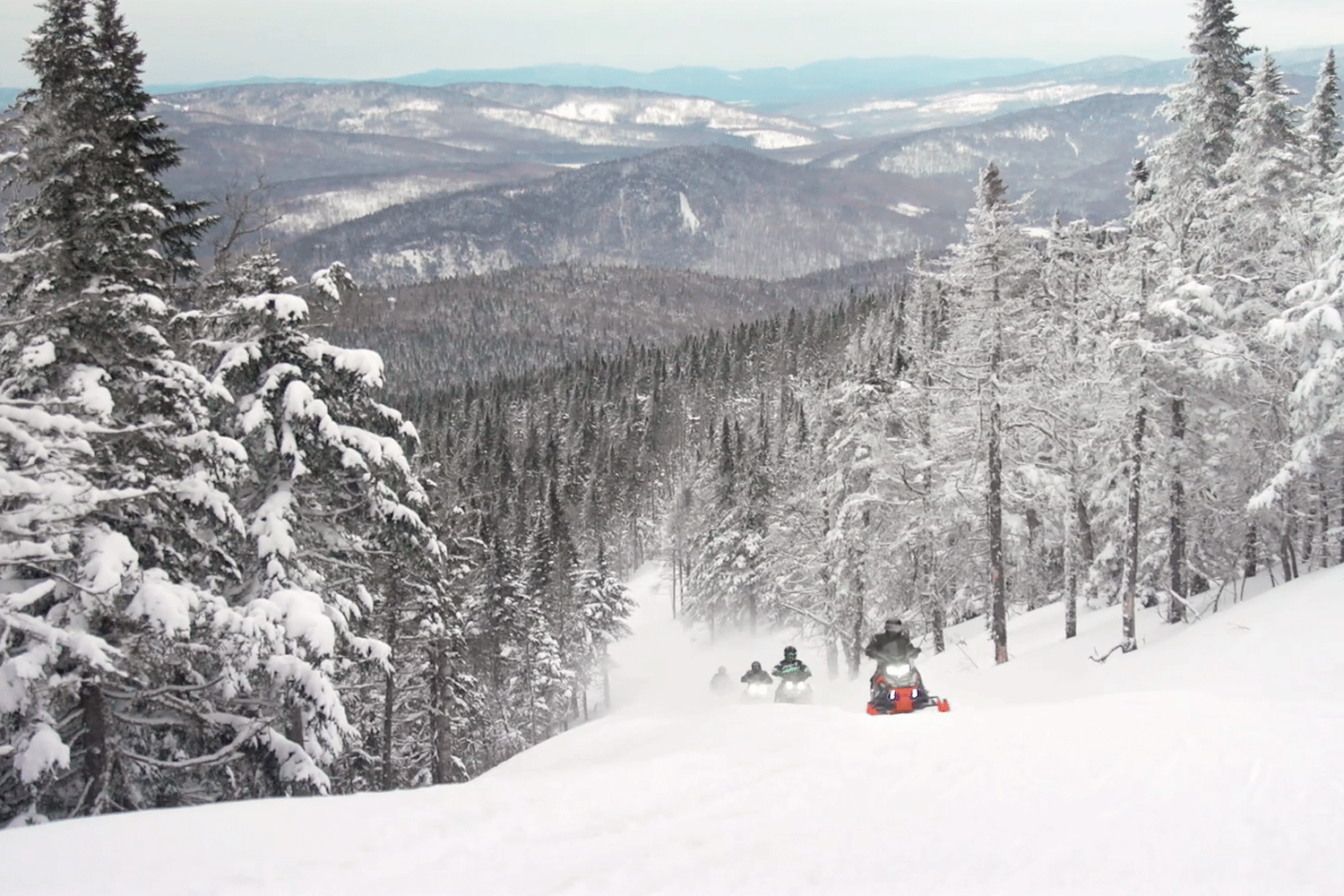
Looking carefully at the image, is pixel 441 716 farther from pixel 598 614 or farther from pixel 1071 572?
pixel 598 614

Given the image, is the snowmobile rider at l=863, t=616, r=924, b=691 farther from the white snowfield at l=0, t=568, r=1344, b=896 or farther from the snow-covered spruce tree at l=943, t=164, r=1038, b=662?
the snow-covered spruce tree at l=943, t=164, r=1038, b=662

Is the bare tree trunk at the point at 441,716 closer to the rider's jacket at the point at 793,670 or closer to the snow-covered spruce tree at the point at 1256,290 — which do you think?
the rider's jacket at the point at 793,670

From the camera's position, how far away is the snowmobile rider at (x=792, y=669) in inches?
Result: 684

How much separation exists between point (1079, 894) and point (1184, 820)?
1.67m

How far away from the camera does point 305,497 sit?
12.8 m

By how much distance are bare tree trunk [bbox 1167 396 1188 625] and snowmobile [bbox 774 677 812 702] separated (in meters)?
9.94

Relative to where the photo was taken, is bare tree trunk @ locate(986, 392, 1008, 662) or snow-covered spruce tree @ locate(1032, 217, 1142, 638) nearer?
snow-covered spruce tree @ locate(1032, 217, 1142, 638)

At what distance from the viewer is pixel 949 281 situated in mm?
20219

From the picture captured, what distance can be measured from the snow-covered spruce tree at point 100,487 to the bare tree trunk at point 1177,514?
65.5 ft

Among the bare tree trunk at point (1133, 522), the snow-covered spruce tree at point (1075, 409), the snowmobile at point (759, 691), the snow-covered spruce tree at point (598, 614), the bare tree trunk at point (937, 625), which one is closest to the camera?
the snowmobile at point (759, 691)

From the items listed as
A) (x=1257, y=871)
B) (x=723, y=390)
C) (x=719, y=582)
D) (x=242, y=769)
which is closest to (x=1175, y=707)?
(x=1257, y=871)

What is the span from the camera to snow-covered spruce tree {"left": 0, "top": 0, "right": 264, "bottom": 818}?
9117 mm

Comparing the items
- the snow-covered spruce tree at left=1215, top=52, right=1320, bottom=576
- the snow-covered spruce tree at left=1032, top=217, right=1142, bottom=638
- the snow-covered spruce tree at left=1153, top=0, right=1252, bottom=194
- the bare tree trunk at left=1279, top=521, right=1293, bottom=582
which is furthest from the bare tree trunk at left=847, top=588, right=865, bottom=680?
the snow-covered spruce tree at left=1153, top=0, right=1252, bottom=194

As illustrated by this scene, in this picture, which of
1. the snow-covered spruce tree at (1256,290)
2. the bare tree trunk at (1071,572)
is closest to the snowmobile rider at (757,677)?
the bare tree trunk at (1071,572)
